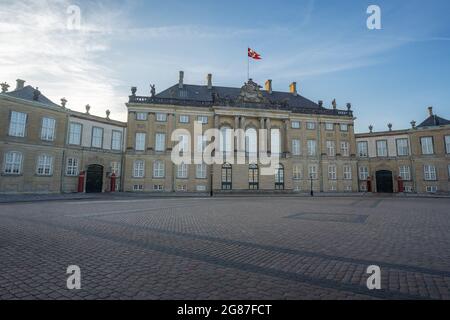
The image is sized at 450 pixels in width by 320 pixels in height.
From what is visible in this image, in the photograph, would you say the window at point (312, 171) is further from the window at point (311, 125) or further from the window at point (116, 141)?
the window at point (116, 141)

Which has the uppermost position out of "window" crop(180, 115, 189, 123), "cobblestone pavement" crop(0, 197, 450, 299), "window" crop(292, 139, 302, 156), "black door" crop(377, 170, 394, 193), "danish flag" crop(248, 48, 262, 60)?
"danish flag" crop(248, 48, 262, 60)

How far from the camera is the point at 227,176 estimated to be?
3494 cm

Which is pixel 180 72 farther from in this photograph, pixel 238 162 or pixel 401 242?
pixel 401 242

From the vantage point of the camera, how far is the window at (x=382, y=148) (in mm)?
40438

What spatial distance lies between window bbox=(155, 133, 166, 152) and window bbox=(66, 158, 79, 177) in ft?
33.2

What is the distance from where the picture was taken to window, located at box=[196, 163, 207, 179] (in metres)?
34.7

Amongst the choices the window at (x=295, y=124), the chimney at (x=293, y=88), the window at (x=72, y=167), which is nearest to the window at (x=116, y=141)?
the window at (x=72, y=167)

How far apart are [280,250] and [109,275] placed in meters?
3.71

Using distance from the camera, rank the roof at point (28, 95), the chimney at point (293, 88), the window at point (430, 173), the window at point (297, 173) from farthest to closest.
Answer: the chimney at point (293, 88)
the window at point (297, 173)
the window at point (430, 173)
the roof at point (28, 95)

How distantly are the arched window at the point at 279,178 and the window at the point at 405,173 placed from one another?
19769 mm

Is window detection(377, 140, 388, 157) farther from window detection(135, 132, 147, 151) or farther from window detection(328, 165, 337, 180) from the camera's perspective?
window detection(135, 132, 147, 151)

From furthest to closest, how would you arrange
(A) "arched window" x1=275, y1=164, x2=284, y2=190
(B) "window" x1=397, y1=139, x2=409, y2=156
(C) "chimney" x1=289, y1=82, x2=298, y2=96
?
1. (C) "chimney" x1=289, y1=82, x2=298, y2=96
2. (B) "window" x1=397, y1=139, x2=409, y2=156
3. (A) "arched window" x1=275, y1=164, x2=284, y2=190

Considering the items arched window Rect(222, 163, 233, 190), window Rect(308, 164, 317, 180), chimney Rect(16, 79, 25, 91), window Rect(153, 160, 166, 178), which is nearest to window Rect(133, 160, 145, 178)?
window Rect(153, 160, 166, 178)

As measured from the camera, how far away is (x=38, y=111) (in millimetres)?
25641
